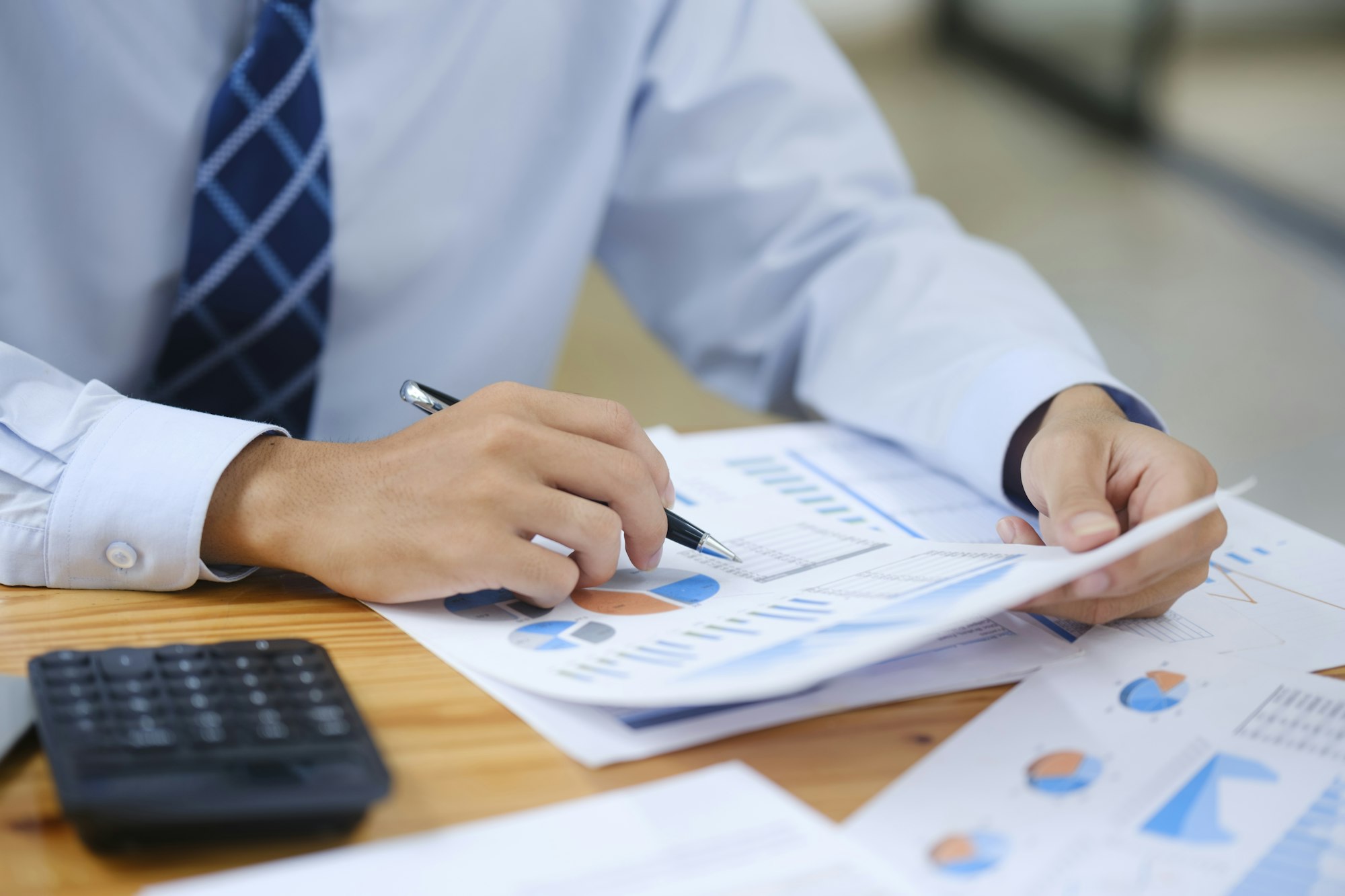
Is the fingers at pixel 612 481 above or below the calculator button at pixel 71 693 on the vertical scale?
above

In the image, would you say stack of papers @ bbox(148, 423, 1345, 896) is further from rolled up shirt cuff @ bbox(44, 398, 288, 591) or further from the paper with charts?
rolled up shirt cuff @ bbox(44, 398, 288, 591)

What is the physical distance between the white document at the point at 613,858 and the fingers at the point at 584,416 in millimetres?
238

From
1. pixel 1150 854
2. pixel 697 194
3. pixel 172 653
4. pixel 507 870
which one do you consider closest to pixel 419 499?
pixel 172 653

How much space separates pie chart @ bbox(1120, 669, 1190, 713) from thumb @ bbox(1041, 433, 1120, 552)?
0.07m

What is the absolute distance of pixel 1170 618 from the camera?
0.63 m

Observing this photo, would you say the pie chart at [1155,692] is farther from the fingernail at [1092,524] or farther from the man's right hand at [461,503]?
the man's right hand at [461,503]

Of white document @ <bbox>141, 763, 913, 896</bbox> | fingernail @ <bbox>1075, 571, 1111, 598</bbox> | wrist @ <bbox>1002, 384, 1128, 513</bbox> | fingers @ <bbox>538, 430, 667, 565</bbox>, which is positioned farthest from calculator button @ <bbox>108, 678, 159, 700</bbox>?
wrist @ <bbox>1002, 384, 1128, 513</bbox>

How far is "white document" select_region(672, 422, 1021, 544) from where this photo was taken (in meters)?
0.76

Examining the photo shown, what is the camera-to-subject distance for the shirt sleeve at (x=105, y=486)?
0.61m

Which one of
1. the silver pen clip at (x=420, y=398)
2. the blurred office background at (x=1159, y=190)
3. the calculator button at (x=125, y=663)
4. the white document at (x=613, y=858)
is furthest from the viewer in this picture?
the blurred office background at (x=1159, y=190)

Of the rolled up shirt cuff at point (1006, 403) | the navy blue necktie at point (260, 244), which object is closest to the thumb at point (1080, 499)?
the rolled up shirt cuff at point (1006, 403)

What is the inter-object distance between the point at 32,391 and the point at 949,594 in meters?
0.52

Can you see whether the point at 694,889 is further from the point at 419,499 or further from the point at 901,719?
the point at 419,499

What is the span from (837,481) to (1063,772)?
0.37m
